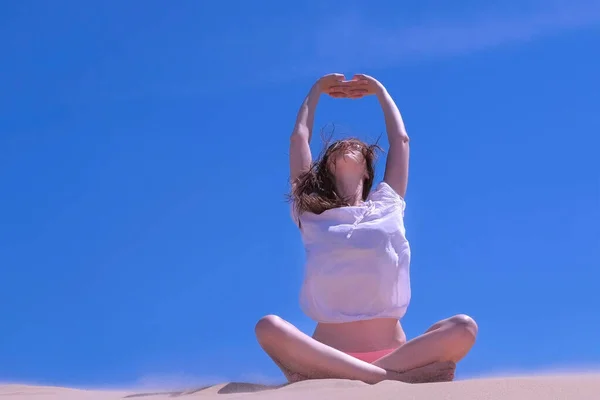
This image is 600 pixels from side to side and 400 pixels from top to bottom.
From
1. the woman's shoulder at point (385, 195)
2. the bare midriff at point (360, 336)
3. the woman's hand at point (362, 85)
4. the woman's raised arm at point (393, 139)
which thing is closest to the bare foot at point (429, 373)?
the bare midriff at point (360, 336)

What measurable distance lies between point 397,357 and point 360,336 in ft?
1.45

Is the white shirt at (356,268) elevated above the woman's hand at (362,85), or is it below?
below

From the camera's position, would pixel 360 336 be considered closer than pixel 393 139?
Yes

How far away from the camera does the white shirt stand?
448 cm

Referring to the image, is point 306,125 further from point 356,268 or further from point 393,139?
point 356,268

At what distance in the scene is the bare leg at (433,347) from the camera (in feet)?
13.1

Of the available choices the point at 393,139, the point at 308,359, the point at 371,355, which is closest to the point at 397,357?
the point at 371,355

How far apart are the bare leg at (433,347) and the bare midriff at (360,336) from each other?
369 mm

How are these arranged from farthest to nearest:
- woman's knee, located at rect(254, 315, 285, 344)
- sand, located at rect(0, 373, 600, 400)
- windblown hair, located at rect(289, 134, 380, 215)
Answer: windblown hair, located at rect(289, 134, 380, 215), woman's knee, located at rect(254, 315, 285, 344), sand, located at rect(0, 373, 600, 400)

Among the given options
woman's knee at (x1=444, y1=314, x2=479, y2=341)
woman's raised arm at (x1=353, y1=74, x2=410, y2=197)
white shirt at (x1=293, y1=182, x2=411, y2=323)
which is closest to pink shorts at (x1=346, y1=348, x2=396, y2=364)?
white shirt at (x1=293, y1=182, x2=411, y2=323)

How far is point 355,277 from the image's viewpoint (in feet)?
14.8

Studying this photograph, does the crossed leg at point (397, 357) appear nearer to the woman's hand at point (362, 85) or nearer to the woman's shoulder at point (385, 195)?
the woman's shoulder at point (385, 195)

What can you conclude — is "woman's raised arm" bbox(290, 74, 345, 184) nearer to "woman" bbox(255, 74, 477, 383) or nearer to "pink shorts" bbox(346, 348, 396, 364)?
"woman" bbox(255, 74, 477, 383)

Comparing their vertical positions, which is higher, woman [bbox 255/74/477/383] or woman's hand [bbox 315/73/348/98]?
woman's hand [bbox 315/73/348/98]
